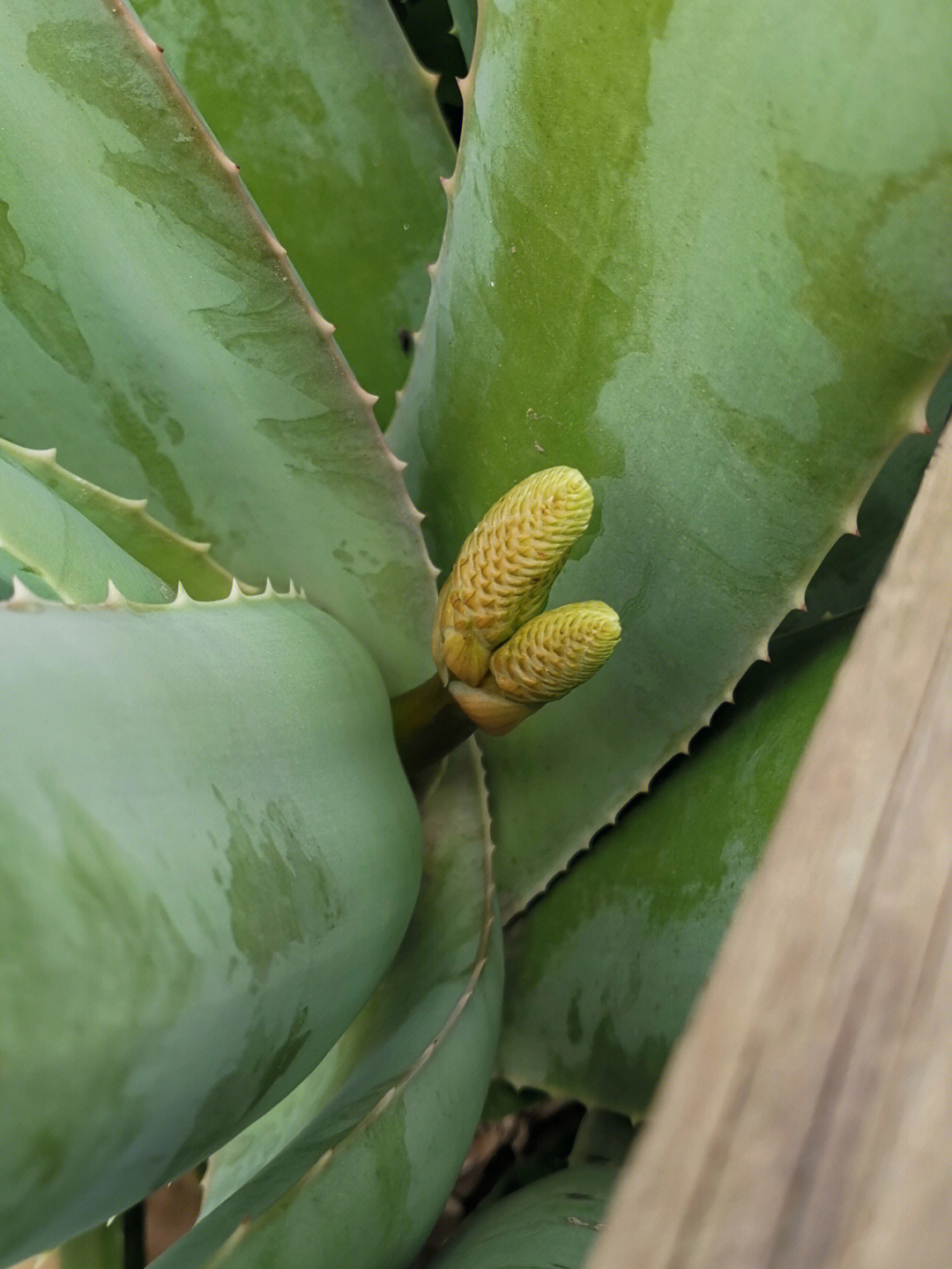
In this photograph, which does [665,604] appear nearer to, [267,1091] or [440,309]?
[440,309]

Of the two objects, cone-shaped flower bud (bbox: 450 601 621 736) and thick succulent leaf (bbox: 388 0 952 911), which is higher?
thick succulent leaf (bbox: 388 0 952 911)

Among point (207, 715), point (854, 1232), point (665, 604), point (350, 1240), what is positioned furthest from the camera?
point (665, 604)

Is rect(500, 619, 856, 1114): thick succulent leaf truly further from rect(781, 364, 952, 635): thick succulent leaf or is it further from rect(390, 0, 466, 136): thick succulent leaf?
rect(390, 0, 466, 136): thick succulent leaf

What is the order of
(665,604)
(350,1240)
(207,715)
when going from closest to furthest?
(207,715), (350,1240), (665,604)

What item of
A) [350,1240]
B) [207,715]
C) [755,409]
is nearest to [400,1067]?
[350,1240]

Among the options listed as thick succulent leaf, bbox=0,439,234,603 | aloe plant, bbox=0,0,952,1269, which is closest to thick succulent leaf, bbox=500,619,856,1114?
aloe plant, bbox=0,0,952,1269

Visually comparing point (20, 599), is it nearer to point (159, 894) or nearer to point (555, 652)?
point (159, 894)

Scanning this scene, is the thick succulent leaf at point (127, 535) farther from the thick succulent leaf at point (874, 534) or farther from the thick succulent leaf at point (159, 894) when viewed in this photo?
the thick succulent leaf at point (874, 534)
